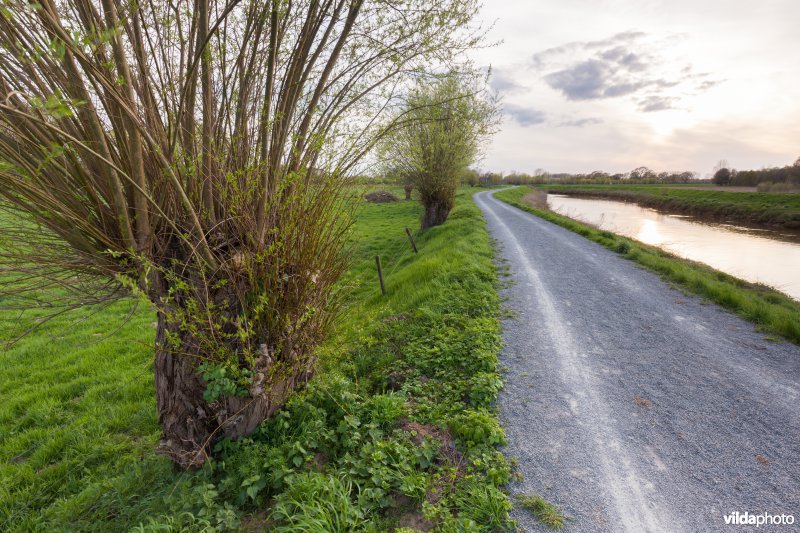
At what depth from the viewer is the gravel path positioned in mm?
3301

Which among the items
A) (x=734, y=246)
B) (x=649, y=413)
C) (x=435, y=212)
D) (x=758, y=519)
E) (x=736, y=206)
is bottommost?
(x=758, y=519)

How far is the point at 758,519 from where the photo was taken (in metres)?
3.11

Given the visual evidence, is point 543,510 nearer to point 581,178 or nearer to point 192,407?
point 192,407

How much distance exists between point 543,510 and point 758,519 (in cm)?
190

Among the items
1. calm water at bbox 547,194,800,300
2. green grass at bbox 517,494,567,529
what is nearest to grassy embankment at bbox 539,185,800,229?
calm water at bbox 547,194,800,300

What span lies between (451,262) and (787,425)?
7365 mm

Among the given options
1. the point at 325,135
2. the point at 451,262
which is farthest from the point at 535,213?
the point at 325,135

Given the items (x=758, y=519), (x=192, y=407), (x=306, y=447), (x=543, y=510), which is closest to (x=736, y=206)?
(x=758, y=519)

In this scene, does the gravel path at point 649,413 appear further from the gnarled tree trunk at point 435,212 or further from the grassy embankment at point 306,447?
the gnarled tree trunk at point 435,212

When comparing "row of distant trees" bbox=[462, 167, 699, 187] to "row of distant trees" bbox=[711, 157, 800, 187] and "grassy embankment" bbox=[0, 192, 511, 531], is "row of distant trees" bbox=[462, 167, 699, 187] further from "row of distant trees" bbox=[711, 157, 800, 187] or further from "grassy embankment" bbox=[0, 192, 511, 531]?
"grassy embankment" bbox=[0, 192, 511, 531]

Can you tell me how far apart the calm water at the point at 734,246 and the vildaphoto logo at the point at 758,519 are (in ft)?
34.2

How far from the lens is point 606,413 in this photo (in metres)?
4.52

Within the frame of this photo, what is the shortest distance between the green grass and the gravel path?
8cm

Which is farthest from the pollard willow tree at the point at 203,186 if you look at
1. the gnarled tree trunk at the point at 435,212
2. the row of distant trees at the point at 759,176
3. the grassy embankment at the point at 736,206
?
the row of distant trees at the point at 759,176
